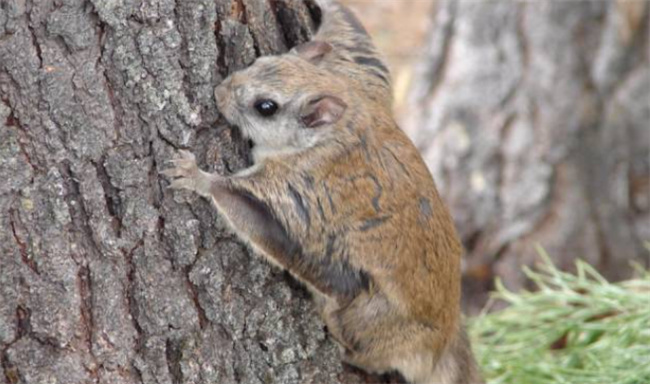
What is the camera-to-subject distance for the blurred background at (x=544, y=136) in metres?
7.50

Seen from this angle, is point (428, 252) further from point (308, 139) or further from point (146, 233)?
point (146, 233)

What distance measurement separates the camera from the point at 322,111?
417cm

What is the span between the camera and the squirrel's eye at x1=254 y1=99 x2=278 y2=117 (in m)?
4.12

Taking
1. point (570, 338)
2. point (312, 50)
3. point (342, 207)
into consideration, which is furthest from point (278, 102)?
point (570, 338)

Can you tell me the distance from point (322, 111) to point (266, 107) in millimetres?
191

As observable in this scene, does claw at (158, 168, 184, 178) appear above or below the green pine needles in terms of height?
above

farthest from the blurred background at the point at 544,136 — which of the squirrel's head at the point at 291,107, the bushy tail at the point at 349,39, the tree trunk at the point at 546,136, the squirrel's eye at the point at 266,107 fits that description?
the squirrel's eye at the point at 266,107

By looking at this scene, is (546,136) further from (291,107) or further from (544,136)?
(291,107)

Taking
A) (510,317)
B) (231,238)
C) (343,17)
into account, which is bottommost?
(510,317)

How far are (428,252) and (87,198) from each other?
45.7 inches

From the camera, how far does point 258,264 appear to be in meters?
4.03

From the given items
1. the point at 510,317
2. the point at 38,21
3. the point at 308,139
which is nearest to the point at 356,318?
the point at 308,139

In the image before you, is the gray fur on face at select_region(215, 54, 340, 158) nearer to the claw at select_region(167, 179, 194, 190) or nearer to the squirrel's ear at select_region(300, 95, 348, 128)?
the squirrel's ear at select_region(300, 95, 348, 128)

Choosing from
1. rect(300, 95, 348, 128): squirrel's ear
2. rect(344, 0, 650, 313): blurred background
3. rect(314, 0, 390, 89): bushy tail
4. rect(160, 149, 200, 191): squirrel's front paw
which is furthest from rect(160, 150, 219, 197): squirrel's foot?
rect(344, 0, 650, 313): blurred background
